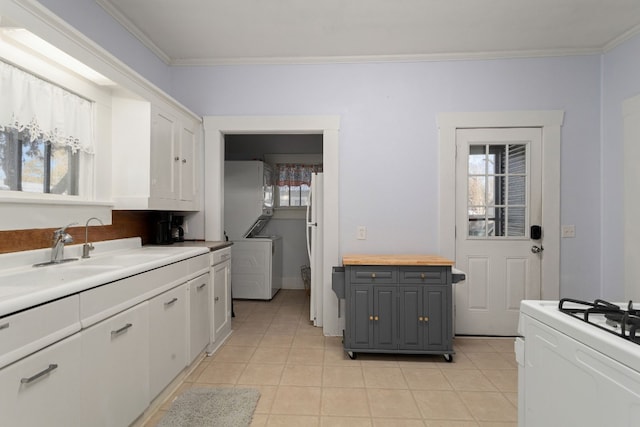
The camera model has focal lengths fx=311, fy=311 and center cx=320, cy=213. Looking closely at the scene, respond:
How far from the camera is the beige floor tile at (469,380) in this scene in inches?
86.7

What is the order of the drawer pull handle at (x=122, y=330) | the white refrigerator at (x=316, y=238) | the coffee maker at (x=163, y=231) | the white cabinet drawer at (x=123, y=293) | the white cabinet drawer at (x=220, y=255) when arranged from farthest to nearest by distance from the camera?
the white refrigerator at (x=316, y=238), the coffee maker at (x=163, y=231), the white cabinet drawer at (x=220, y=255), the drawer pull handle at (x=122, y=330), the white cabinet drawer at (x=123, y=293)

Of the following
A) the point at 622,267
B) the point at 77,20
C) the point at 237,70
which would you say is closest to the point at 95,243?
the point at 77,20

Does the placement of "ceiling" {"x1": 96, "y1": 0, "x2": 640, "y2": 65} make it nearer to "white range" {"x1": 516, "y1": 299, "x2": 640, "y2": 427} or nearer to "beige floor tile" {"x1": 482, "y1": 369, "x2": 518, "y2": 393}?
"white range" {"x1": 516, "y1": 299, "x2": 640, "y2": 427}

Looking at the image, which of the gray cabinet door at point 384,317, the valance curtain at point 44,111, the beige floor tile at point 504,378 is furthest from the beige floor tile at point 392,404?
the valance curtain at point 44,111

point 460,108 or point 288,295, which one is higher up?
point 460,108

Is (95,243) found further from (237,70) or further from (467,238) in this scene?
(467,238)

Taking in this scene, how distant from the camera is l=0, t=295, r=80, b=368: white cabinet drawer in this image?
975mm

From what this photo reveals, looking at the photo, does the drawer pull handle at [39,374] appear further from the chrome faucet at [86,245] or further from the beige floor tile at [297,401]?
the beige floor tile at [297,401]

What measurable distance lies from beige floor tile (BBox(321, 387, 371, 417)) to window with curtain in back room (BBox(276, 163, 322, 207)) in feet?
11.0

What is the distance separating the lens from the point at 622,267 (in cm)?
279

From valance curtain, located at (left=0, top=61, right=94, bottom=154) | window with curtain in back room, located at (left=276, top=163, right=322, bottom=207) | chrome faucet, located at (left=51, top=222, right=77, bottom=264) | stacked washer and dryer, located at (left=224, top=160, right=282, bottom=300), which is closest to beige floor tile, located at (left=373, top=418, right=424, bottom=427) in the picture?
chrome faucet, located at (left=51, top=222, right=77, bottom=264)

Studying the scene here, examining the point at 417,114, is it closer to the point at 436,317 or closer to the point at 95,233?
the point at 436,317

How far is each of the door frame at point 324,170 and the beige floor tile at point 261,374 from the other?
0.79 metres

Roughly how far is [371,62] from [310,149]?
7.35 ft
